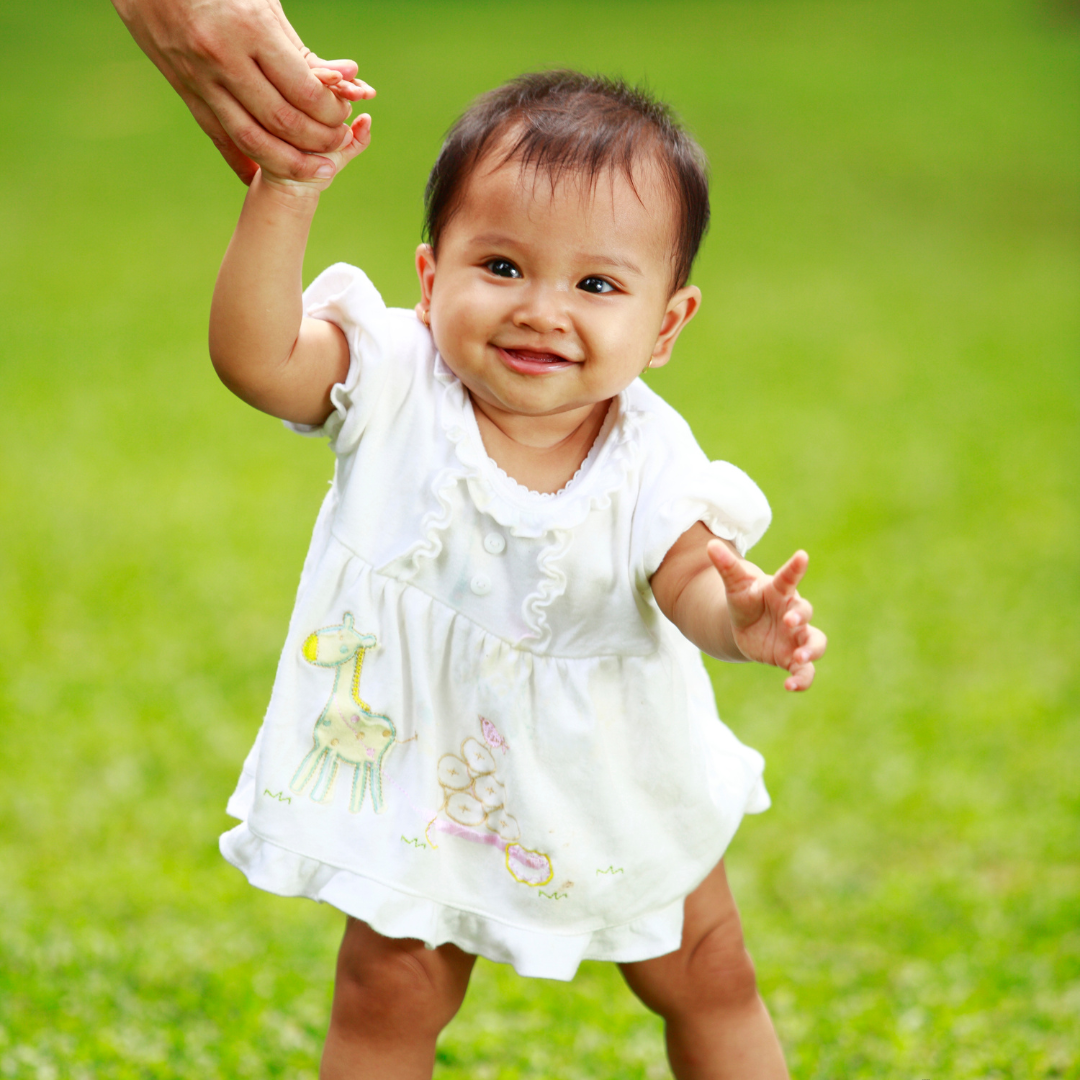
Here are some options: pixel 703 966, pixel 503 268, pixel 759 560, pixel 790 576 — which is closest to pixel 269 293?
pixel 503 268

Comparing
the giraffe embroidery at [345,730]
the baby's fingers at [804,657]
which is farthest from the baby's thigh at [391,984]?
the baby's fingers at [804,657]

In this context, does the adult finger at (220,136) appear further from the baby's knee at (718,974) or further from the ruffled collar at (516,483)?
the baby's knee at (718,974)

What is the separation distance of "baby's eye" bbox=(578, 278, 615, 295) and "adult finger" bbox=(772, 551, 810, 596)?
42cm

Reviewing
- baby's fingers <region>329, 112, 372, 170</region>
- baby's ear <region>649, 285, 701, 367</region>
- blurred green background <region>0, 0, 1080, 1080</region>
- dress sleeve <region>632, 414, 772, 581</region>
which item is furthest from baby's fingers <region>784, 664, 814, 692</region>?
blurred green background <region>0, 0, 1080, 1080</region>

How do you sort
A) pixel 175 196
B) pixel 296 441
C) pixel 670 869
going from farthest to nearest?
pixel 175 196
pixel 296 441
pixel 670 869

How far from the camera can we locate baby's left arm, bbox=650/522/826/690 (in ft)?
4.73

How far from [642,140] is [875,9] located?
19858mm

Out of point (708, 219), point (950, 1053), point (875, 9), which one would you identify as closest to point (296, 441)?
point (950, 1053)

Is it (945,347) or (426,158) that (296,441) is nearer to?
(945,347)

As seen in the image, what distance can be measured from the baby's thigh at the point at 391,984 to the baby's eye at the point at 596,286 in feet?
2.89

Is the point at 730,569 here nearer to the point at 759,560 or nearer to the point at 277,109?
the point at 277,109

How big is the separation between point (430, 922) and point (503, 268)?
2.75 ft

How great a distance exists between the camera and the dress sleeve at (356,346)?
168 cm

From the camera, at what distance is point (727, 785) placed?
6.27 ft
